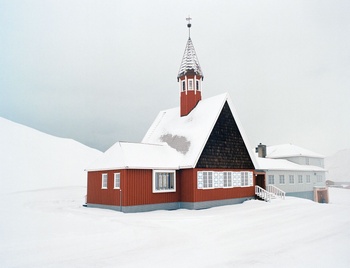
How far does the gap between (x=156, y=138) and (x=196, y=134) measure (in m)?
5.07

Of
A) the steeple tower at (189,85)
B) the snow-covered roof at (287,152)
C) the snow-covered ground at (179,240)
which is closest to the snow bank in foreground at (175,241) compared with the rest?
the snow-covered ground at (179,240)

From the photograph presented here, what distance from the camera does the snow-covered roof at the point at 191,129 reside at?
2205 centimetres

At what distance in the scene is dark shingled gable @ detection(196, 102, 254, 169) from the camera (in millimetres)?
22498

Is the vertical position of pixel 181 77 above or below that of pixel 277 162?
above

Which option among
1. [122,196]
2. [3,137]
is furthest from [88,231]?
[3,137]

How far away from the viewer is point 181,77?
27.7m

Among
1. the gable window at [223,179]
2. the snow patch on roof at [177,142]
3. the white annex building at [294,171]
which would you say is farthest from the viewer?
the white annex building at [294,171]

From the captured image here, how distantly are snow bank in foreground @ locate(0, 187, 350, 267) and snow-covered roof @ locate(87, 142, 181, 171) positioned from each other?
4.34 metres

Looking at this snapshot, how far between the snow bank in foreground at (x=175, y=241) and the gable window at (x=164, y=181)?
4.14 meters

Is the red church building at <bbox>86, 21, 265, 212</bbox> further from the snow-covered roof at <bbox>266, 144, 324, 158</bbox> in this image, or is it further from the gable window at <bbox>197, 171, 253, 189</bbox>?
the snow-covered roof at <bbox>266, 144, 324, 158</bbox>

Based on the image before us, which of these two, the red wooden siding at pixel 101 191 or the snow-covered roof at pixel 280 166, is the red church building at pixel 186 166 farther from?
the snow-covered roof at pixel 280 166

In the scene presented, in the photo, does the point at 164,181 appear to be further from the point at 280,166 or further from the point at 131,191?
the point at 280,166

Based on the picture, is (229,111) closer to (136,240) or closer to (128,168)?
(128,168)

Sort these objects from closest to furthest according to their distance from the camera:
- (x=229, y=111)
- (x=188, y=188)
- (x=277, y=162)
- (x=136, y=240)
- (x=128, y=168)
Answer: (x=136, y=240) → (x=128, y=168) → (x=188, y=188) → (x=229, y=111) → (x=277, y=162)
